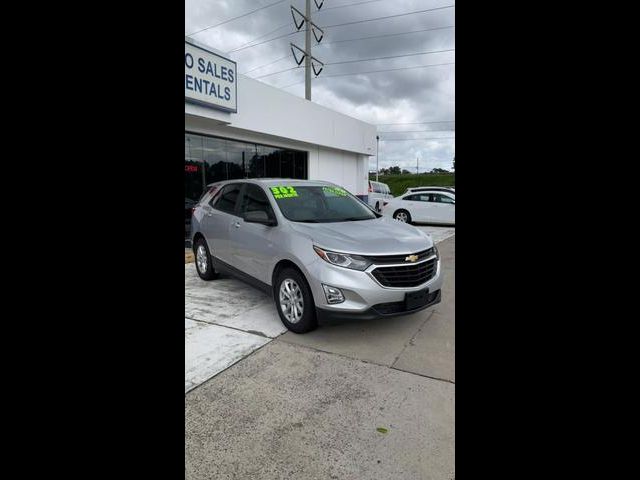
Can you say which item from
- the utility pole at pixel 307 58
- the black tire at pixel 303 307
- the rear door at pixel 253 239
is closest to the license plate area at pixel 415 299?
the black tire at pixel 303 307

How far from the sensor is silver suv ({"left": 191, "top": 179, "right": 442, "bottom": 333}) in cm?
392

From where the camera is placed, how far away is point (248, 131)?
12.6m

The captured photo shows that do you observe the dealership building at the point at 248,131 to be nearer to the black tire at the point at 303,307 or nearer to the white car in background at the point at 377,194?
the white car in background at the point at 377,194

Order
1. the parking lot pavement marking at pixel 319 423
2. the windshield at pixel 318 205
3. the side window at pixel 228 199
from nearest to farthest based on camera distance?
the parking lot pavement marking at pixel 319 423, the windshield at pixel 318 205, the side window at pixel 228 199

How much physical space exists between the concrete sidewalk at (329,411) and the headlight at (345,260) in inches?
30.7

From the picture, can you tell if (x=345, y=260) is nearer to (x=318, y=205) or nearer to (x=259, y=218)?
(x=259, y=218)

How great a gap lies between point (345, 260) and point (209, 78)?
26.2 feet

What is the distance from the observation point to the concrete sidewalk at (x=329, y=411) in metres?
2.34

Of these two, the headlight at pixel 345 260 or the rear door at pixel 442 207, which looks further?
the rear door at pixel 442 207
